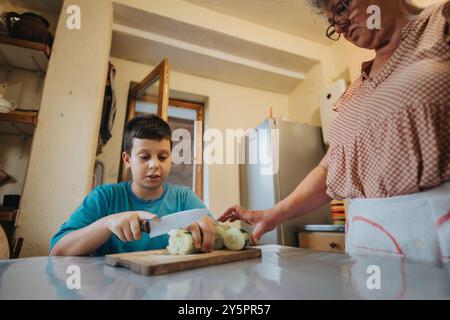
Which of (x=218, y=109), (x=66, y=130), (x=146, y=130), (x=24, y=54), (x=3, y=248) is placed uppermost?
(x=218, y=109)

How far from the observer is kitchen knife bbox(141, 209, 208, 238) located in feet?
2.06

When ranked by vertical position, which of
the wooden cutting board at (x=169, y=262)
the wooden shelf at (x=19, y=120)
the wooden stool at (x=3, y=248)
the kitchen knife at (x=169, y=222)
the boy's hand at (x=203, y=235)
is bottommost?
the wooden stool at (x=3, y=248)

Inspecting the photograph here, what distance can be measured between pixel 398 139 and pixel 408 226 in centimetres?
21

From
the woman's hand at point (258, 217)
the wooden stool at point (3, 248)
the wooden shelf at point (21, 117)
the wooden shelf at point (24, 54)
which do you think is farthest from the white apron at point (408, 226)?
the wooden shelf at point (24, 54)

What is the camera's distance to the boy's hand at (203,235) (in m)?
0.61

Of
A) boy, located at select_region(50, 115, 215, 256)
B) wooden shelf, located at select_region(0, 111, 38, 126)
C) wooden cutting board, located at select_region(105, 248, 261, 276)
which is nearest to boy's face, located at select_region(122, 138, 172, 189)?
boy, located at select_region(50, 115, 215, 256)

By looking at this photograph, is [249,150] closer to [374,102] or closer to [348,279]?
[374,102]

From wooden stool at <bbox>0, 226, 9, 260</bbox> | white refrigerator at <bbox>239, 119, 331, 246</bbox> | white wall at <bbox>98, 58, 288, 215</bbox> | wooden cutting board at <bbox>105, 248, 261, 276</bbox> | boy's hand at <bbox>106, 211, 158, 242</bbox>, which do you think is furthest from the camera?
white wall at <bbox>98, 58, 288, 215</bbox>

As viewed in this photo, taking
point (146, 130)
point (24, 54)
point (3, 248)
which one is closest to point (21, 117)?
point (24, 54)

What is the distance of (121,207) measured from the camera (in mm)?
1008

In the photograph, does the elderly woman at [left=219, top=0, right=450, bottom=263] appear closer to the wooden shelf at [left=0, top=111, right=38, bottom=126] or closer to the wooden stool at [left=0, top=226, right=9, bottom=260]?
the wooden stool at [left=0, top=226, right=9, bottom=260]

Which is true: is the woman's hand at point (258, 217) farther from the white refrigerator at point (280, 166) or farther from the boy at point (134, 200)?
the white refrigerator at point (280, 166)

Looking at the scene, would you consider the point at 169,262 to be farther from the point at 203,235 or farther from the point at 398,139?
the point at 398,139

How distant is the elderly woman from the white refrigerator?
4.52 feet
